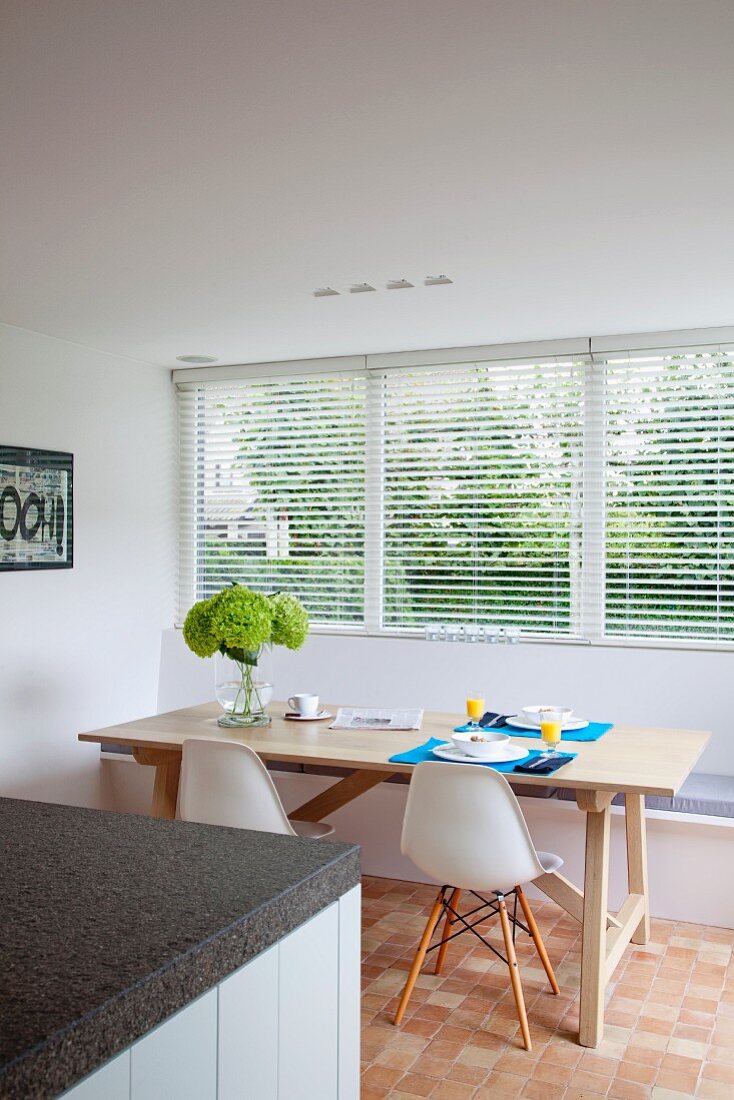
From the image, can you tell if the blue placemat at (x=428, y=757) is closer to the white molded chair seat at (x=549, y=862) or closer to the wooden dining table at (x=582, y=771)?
the wooden dining table at (x=582, y=771)

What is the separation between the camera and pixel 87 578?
4988 millimetres

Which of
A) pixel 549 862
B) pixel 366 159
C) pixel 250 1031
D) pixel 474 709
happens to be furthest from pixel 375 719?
pixel 250 1031

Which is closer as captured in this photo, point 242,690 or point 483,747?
point 483,747

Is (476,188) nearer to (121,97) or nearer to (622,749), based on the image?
(121,97)

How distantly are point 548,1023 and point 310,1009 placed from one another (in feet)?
7.16

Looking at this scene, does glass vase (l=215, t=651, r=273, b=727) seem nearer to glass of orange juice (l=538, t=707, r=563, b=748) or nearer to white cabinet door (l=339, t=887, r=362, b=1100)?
glass of orange juice (l=538, t=707, r=563, b=748)

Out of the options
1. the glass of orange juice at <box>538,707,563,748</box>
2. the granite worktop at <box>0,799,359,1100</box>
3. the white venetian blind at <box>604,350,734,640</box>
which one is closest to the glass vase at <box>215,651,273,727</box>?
the glass of orange juice at <box>538,707,563,748</box>

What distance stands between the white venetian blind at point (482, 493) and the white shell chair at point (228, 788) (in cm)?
221

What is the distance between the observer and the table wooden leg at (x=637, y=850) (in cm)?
362

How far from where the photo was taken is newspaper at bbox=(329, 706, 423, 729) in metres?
3.70

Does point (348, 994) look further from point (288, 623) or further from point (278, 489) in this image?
point (278, 489)

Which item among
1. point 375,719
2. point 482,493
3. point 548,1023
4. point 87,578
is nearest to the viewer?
point 548,1023

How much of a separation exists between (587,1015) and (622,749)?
2.64 ft

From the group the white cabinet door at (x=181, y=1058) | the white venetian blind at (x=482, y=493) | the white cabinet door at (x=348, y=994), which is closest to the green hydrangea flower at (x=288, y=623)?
the white venetian blind at (x=482, y=493)
